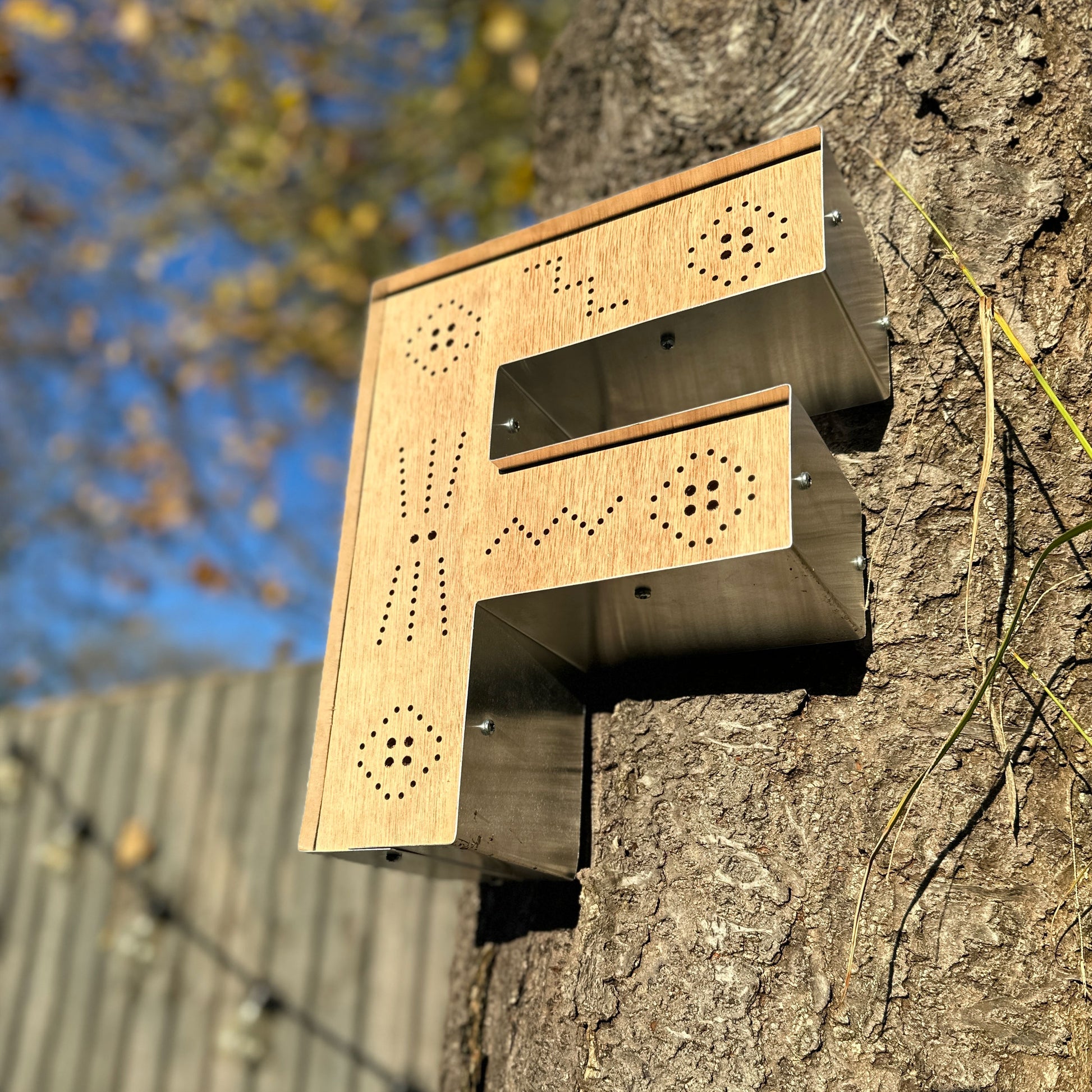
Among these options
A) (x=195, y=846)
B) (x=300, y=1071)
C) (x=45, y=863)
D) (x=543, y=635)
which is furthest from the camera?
(x=45, y=863)

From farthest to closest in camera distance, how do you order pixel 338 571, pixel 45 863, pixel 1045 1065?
pixel 45 863
pixel 338 571
pixel 1045 1065

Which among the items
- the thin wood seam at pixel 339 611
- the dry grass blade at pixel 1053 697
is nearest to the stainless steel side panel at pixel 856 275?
the dry grass blade at pixel 1053 697

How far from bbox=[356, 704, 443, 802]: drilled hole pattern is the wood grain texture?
2.15ft

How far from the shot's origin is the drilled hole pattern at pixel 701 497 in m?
1.04

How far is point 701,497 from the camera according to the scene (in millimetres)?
1071

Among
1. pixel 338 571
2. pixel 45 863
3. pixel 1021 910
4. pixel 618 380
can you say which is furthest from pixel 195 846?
pixel 1021 910

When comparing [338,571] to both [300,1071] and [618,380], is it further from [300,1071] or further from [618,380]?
[300,1071]

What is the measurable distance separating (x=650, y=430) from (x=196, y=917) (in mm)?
2832

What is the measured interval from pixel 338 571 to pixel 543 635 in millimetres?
308

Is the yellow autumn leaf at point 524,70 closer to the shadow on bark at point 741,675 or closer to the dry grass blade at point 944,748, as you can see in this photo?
the shadow on bark at point 741,675

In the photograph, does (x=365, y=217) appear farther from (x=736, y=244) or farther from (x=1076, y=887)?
(x=1076, y=887)

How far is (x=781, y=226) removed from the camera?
3.95 ft

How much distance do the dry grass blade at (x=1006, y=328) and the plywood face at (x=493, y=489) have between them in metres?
0.17

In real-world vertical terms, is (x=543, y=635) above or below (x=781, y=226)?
below
